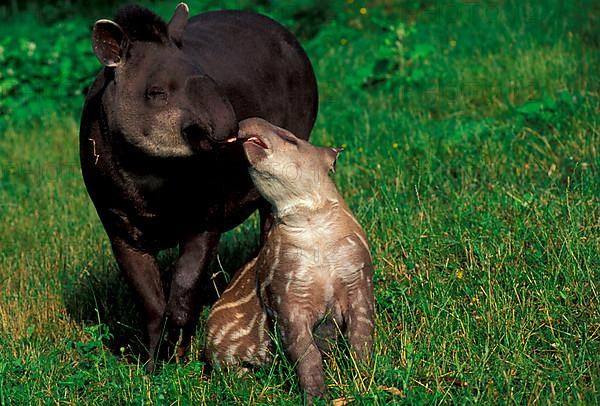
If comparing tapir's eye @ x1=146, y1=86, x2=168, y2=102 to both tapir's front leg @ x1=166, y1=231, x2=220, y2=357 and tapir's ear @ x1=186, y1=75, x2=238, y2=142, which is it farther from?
tapir's front leg @ x1=166, y1=231, x2=220, y2=357

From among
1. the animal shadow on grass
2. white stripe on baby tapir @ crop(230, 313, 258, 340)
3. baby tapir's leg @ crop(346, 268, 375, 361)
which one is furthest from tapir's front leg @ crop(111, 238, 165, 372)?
baby tapir's leg @ crop(346, 268, 375, 361)

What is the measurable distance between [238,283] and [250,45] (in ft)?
5.39

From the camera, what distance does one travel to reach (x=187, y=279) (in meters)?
5.47

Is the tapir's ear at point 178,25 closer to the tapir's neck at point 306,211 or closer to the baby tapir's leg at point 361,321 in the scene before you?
the tapir's neck at point 306,211

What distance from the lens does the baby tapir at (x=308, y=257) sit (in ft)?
15.0

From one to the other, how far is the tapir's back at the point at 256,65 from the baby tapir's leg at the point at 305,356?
5.20 ft

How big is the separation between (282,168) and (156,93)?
78 centimetres

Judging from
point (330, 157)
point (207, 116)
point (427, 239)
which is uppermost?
point (207, 116)

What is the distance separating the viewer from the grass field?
4.68m

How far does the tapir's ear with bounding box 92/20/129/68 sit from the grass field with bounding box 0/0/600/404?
156 cm

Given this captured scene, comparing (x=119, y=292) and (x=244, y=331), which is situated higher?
(x=244, y=331)

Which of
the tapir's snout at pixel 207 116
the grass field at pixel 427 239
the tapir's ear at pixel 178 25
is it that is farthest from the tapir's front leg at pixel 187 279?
the tapir's ear at pixel 178 25

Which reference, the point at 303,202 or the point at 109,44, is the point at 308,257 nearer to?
the point at 303,202

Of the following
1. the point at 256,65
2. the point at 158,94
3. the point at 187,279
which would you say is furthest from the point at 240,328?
the point at 256,65
